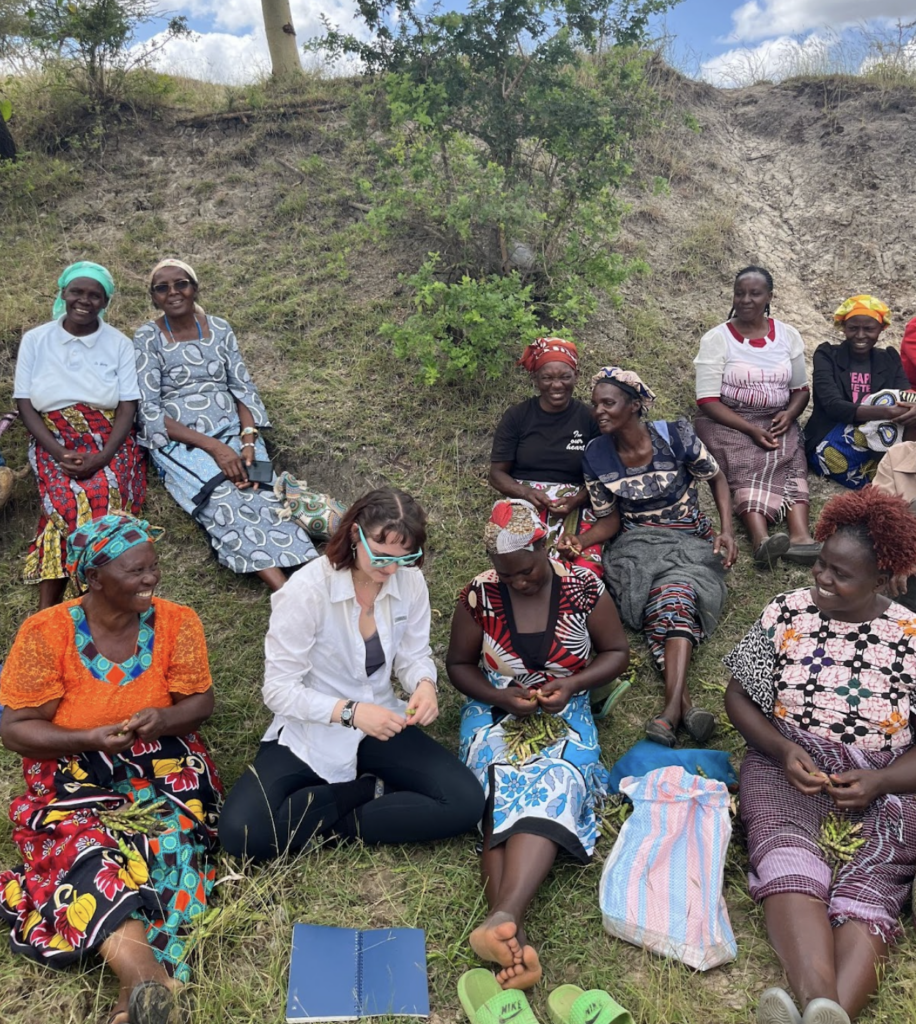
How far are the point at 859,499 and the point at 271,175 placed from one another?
7.01 metres

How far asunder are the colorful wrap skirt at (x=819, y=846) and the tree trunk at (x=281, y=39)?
8.94 metres

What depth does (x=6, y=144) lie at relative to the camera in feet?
26.1

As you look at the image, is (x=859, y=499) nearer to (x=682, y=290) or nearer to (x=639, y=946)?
(x=639, y=946)

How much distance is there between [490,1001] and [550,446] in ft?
9.91

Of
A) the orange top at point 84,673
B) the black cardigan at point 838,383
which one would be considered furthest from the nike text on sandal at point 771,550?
the orange top at point 84,673

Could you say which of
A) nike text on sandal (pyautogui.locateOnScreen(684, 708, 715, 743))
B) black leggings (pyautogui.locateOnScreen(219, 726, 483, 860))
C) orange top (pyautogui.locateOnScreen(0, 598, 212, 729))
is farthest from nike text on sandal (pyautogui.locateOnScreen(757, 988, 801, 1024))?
orange top (pyautogui.locateOnScreen(0, 598, 212, 729))

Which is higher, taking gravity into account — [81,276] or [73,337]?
[81,276]

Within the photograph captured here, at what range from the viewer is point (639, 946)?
2.79m

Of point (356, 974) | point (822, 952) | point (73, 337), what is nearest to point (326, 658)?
point (356, 974)

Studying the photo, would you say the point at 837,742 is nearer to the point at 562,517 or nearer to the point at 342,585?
the point at 342,585

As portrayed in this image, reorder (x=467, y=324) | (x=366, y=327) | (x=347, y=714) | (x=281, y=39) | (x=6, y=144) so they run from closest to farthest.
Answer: (x=347, y=714) < (x=467, y=324) < (x=366, y=327) < (x=6, y=144) < (x=281, y=39)

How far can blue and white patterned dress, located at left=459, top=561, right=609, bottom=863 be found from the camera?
3.14 m

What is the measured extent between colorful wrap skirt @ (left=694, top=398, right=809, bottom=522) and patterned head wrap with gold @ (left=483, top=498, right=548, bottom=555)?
7.67 ft

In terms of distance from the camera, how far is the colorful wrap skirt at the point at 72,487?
182 inches
